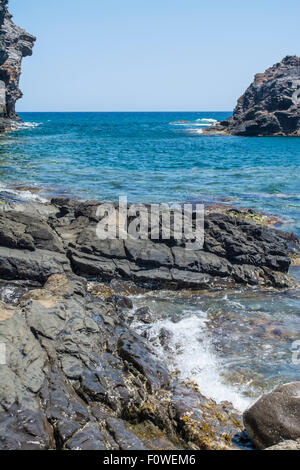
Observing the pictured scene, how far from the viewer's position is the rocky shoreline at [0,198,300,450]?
666cm

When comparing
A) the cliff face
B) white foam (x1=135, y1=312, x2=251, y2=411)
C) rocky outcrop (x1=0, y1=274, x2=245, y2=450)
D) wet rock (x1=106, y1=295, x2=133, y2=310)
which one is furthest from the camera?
the cliff face

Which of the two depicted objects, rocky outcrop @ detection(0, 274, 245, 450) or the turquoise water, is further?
the turquoise water

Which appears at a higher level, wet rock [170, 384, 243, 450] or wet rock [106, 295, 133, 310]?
wet rock [106, 295, 133, 310]

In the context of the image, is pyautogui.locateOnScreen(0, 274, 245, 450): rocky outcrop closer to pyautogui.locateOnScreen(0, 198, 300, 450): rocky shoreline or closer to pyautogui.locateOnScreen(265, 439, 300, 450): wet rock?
pyautogui.locateOnScreen(0, 198, 300, 450): rocky shoreline

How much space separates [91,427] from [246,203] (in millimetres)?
21427

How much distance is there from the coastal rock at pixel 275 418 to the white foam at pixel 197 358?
3.70ft

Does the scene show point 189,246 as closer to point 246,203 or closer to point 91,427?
point 91,427

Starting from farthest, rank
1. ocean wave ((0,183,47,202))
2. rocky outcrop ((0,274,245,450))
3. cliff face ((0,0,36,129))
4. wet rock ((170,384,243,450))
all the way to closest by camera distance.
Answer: cliff face ((0,0,36,129)), ocean wave ((0,183,47,202)), wet rock ((170,384,243,450)), rocky outcrop ((0,274,245,450))

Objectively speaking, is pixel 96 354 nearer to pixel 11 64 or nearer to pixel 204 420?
pixel 204 420

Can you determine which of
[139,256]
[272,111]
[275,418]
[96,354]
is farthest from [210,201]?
[272,111]

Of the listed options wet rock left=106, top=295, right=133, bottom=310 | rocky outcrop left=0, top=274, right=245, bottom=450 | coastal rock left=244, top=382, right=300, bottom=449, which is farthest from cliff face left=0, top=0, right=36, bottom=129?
coastal rock left=244, top=382, right=300, bottom=449

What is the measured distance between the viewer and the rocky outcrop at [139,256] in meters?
13.2

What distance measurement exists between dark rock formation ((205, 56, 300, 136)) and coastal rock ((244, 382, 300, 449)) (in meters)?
94.0
